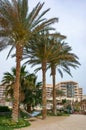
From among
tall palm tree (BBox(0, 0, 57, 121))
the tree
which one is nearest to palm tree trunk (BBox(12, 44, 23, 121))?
tall palm tree (BBox(0, 0, 57, 121))

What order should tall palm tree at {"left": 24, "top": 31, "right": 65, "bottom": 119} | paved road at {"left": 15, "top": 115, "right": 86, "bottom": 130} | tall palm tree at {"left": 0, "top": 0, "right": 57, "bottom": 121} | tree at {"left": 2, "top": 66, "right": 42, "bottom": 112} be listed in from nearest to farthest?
paved road at {"left": 15, "top": 115, "right": 86, "bottom": 130} → tall palm tree at {"left": 0, "top": 0, "right": 57, "bottom": 121} → tall palm tree at {"left": 24, "top": 31, "right": 65, "bottom": 119} → tree at {"left": 2, "top": 66, "right": 42, "bottom": 112}

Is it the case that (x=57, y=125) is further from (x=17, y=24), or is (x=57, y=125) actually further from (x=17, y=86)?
(x=17, y=24)

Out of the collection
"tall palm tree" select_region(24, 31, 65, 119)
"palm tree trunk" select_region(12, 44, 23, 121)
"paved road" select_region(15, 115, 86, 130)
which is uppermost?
"tall palm tree" select_region(24, 31, 65, 119)

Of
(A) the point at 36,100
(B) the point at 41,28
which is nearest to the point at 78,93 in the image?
(A) the point at 36,100

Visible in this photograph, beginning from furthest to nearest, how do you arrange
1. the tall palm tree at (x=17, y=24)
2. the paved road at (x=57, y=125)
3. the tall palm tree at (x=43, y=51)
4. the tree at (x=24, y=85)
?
1. the tree at (x=24, y=85)
2. the tall palm tree at (x=43, y=51)
3. the tall palm tree at (x=17, y=24)
4. the paved road at (x=57, y=125)

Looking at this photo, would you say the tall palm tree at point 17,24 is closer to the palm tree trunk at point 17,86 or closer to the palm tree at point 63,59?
the palm tree trunk at point 17,86

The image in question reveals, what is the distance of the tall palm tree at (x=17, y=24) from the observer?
2568cm

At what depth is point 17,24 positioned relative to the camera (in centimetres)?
2586

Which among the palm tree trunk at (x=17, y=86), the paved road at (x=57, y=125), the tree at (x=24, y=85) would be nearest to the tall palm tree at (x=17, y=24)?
the palm tree trunk at (x=17, y=86)

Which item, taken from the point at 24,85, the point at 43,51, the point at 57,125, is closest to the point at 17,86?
the point at 57,125

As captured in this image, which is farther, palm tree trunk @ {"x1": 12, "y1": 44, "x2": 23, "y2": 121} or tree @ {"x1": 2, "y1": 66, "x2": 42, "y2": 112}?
tree @ {"x1": 2, "y1": 66, "x2": 42, "y2": 112}

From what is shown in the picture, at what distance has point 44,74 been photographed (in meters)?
36.6

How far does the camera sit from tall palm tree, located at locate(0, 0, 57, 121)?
2568 centimetres

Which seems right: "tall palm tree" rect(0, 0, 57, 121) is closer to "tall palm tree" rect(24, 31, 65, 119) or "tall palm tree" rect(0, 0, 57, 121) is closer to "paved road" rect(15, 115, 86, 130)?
"paved road" rect(15, 115, 86, 130)
